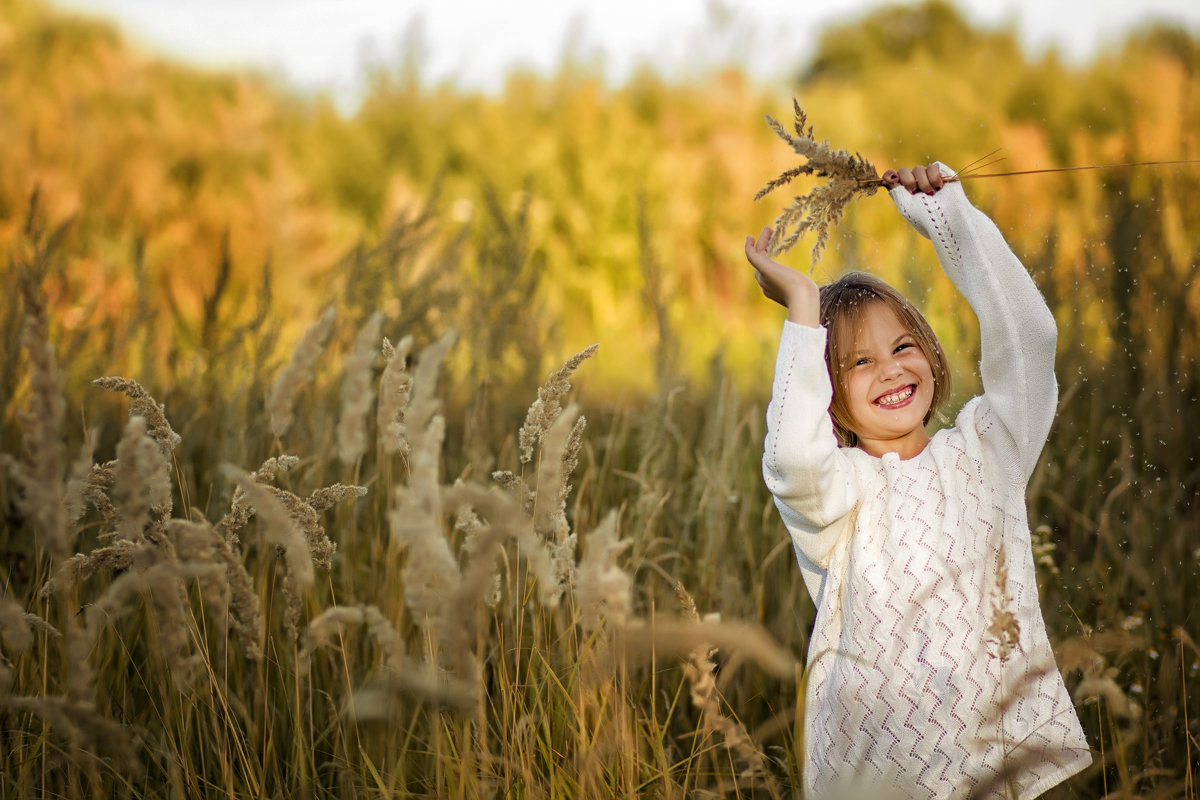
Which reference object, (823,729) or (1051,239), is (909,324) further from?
(1051,239)

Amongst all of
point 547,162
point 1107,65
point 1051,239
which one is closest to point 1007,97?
point 1107,65

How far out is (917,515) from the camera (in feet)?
5.04

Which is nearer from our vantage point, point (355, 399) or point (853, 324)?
point (355, 399)

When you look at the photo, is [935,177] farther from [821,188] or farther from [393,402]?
[393,402]

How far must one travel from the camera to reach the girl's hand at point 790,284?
1.47 m

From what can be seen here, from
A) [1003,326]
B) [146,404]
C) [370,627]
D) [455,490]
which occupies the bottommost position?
[370,627]

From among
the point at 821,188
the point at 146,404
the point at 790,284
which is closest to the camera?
the point at 146,404

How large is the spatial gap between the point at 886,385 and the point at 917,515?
8.5 inches

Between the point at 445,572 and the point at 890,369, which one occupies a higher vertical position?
the point at 890,369

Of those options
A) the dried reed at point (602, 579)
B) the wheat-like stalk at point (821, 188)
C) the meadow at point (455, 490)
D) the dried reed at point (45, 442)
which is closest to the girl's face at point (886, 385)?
the wheat-like stalk at point (821, 188)

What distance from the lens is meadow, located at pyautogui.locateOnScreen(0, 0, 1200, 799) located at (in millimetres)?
1043

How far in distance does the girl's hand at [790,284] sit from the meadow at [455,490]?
1.22 feet

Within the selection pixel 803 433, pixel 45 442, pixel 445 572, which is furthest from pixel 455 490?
pixel 803 433

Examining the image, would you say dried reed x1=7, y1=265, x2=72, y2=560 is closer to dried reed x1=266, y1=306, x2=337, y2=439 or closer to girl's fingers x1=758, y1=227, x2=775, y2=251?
dried reed x1=266, y1=306, x2=337, y2=439
